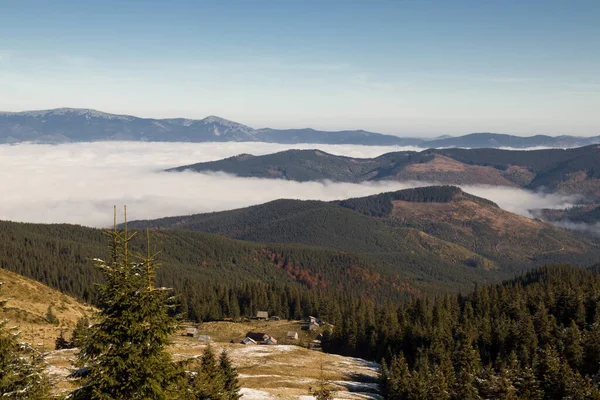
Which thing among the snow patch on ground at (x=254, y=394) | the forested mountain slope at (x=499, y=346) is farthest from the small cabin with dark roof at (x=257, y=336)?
the snow patch on ground at (x=254, y=394)

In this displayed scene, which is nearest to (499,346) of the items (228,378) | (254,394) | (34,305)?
(254,394)

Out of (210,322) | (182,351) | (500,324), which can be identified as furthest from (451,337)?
(210,322)

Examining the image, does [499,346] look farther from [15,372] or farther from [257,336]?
[15,372]

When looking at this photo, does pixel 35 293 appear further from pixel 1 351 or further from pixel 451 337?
pixel 1 351

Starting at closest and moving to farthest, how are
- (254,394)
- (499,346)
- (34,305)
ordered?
(254,394), (499,346), (34,305)

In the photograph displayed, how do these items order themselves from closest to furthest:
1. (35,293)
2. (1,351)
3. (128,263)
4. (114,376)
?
(114,376)
(128,263)
(1,351)
(35,293)
